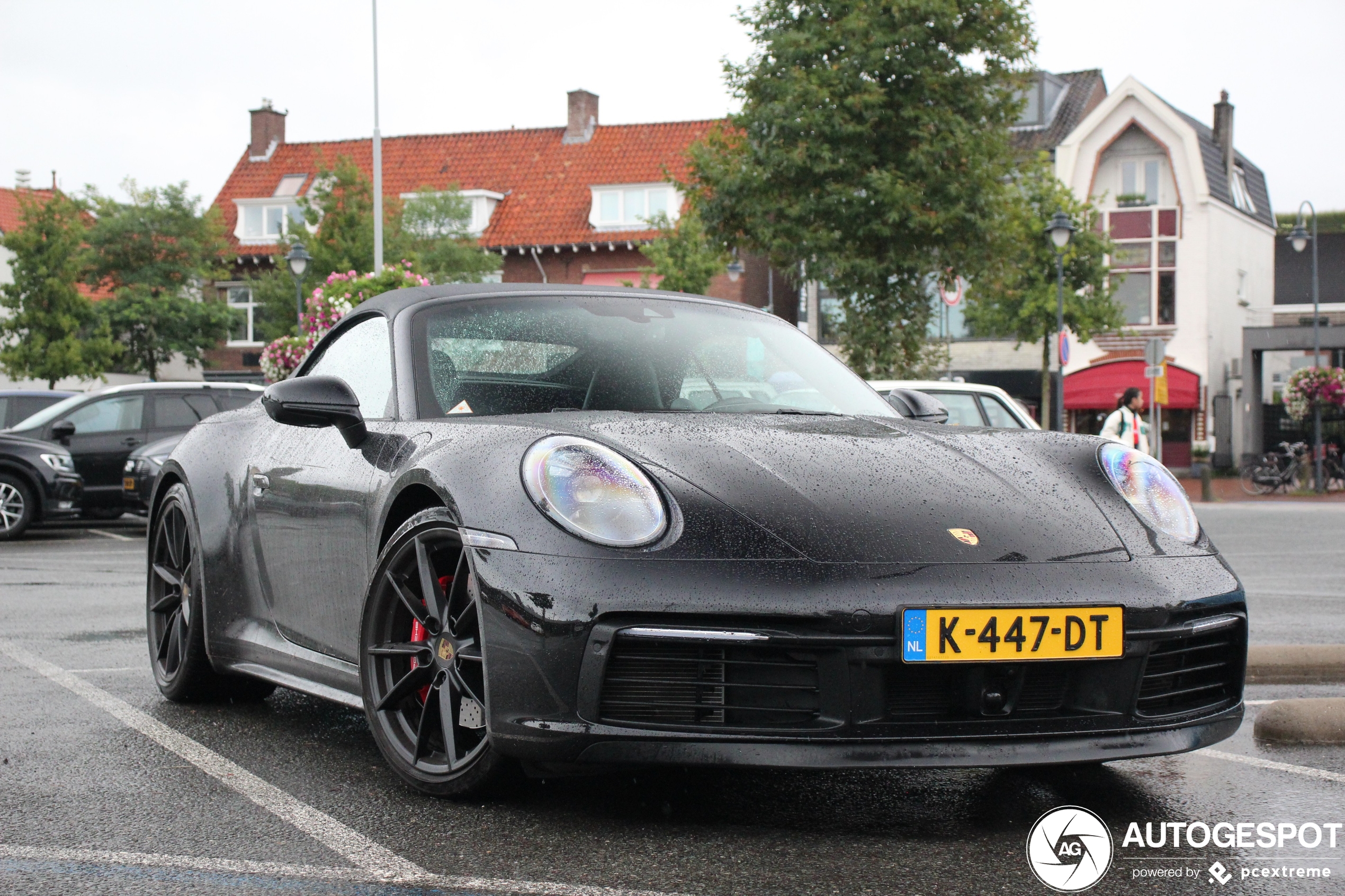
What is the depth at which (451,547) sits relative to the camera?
364 centimetres

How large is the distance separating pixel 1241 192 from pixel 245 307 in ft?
105

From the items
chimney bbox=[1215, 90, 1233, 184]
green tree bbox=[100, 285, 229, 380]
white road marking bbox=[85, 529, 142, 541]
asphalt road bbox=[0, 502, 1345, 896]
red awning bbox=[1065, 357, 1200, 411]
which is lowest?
white road marking bbox=[85, 529, 142, 541]

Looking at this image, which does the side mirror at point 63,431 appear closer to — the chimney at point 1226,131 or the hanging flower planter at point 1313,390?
the hanging flower planter at point 1313,390

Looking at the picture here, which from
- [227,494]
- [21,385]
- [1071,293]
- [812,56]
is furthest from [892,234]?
[21,385]

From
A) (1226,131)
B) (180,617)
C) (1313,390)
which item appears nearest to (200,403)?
(180,617)

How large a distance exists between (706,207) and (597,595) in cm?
2302

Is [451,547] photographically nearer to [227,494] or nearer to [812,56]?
[227,494]

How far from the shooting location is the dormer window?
45.9 metres

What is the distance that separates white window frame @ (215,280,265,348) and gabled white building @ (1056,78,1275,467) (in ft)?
85.2

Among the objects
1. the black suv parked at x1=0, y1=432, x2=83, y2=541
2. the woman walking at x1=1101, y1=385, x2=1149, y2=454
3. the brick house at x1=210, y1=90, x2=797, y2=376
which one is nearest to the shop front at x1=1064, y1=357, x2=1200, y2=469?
the brick house at x1=210, y1=90, x2=797, y2=376

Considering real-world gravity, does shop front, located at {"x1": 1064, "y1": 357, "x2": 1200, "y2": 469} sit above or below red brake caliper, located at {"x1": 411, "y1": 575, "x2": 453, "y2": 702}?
above

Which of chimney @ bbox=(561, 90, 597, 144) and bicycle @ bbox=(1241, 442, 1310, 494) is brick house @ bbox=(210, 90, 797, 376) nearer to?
chimney @ bbox=(561, 90, 597, 144)

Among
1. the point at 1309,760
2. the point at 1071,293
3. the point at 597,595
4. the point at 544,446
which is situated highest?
the point at 1071,293

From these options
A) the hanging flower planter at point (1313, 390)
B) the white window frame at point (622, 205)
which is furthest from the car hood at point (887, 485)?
the white window frame at point (622, 205)
